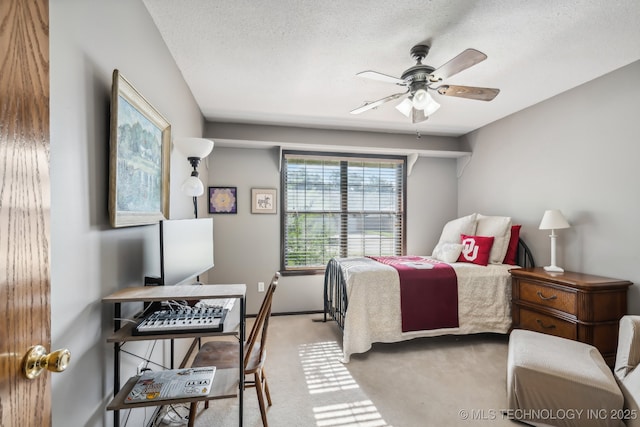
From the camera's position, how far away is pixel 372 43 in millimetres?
2025

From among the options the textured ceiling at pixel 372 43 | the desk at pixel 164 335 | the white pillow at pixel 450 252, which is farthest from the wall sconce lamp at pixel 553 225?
the desk at pixel 164 335

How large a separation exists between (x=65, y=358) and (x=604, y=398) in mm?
2467

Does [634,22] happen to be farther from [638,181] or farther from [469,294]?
[469,294]

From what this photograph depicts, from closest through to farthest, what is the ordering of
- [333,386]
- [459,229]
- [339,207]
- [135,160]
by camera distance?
[135,160] < [333,386] < [459,229] < [339,207]

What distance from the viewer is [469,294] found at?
297 cm

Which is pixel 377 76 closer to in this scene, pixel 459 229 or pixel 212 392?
pixel 212 392

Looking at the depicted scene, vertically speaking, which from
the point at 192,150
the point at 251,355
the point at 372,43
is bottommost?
the point at 251,355

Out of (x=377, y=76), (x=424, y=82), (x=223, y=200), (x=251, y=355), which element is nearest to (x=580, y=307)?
(x=424, y=82)

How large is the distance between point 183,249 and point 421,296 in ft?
7.22

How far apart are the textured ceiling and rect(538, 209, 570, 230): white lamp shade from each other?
1206mm

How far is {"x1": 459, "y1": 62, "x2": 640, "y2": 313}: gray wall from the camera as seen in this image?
93.7 inches

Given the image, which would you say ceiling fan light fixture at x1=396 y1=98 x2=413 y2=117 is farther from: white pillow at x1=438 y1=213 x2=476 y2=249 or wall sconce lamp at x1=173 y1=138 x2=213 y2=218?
white pillow at x1=438 y1=213 x2=476 y2=249

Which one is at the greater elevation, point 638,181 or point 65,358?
point 638,181

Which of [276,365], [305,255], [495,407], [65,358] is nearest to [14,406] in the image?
[65,358]
